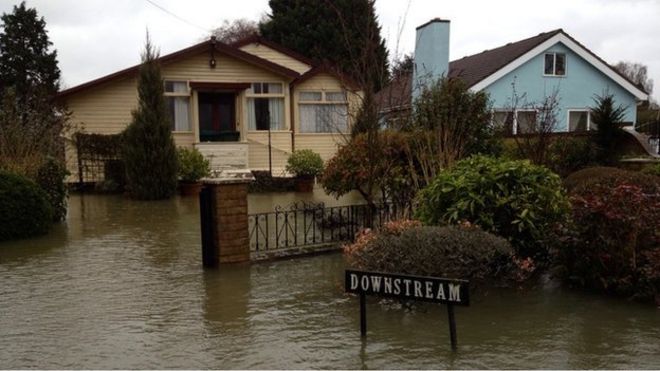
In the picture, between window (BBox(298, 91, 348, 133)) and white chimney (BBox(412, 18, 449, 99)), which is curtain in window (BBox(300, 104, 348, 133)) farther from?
white chimney (BBox(412, 18, 449, 99))

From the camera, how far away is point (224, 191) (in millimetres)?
7586

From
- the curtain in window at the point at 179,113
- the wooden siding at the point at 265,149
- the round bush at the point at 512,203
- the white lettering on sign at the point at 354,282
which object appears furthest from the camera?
the wooden siding at the point at 265,149

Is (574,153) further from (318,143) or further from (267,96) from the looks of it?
(267,96)

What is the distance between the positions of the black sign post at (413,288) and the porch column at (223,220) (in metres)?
3.19

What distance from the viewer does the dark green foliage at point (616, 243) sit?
5785 mm

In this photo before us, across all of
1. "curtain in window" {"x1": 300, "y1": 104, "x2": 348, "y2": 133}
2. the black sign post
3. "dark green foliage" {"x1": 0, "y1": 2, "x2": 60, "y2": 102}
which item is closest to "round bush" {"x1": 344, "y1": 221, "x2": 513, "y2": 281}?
the black sign post

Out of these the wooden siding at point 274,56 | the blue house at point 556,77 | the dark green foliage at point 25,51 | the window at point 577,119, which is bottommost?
the window at point 577,119

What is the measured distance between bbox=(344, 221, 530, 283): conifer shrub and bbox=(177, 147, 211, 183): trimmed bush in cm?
1160

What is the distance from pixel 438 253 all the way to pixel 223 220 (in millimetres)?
3044

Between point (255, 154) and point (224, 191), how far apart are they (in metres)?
14.1

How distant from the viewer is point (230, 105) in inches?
877

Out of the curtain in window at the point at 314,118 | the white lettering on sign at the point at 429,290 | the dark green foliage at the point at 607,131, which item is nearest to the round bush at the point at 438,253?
the white lettering on sign at the point at 429,290

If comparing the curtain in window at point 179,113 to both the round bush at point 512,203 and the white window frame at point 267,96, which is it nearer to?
the white window frame at point 267,96

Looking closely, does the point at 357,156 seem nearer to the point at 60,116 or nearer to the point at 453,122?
the point at 453,122
